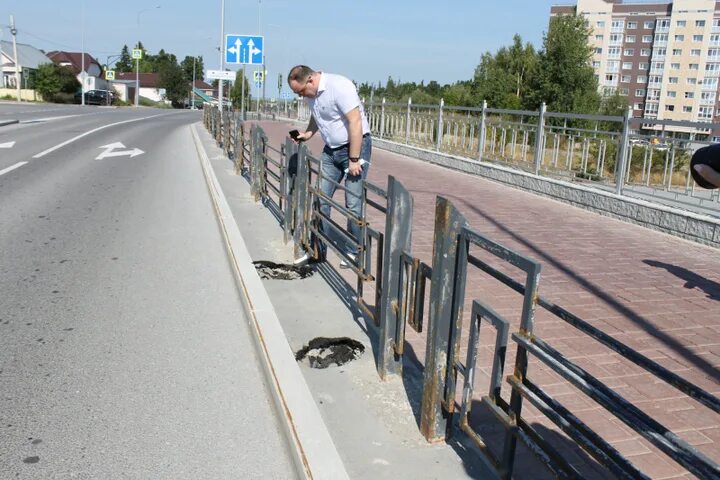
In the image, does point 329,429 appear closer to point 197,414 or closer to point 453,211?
point 197,414

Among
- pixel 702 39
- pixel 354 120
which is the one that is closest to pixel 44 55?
pixel 702 39

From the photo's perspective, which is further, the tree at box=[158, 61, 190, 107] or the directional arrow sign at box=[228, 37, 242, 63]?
the tree at box=[158, 61, 190, 107]

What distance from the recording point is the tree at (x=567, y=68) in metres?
34.4

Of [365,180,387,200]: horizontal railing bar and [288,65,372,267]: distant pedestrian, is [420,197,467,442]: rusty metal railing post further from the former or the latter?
[288,65,372,267]: distant pedestrian

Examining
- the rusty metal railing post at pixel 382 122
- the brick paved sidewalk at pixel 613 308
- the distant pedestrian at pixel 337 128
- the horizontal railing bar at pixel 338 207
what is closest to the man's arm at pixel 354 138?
the distant pedestrian at pixel 337 128

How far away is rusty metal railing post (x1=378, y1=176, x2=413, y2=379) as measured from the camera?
3531 millimetres

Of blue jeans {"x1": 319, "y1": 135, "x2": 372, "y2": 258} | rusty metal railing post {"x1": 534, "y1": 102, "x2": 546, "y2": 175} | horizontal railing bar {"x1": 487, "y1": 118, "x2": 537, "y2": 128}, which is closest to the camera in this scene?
blue jeans {"x1": 319, "y1": 135, "x2": 372, "y2": 258}

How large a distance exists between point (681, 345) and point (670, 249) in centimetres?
362

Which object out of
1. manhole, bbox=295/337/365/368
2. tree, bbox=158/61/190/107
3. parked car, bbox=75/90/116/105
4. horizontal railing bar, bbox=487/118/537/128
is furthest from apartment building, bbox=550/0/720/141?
manhole, bbox=295/337/365/368

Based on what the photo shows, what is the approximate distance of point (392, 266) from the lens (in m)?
3.62

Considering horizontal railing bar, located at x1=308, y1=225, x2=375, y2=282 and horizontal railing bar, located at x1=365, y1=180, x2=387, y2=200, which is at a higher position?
horizontal railing bar, located at x1=365, y1=180, x2=387, y2=200

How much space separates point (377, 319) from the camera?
4.11 metres

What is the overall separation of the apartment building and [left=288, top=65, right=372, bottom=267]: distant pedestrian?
295 feet

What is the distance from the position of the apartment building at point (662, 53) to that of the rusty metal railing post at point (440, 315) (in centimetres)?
9274
